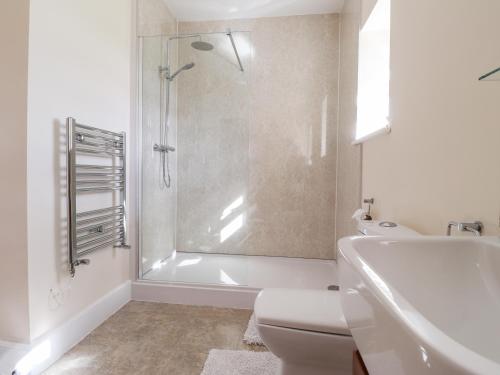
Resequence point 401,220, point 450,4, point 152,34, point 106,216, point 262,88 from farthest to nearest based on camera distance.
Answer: point 262,88
point 152,34
point 106,216
point 401,220
point 450,4

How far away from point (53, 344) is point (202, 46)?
2.34 m

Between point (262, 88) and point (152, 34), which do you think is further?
point (262, 88)

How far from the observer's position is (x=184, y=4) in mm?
2797

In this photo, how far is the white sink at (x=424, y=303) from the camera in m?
0.28

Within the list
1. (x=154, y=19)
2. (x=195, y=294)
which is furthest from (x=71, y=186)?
(x=154, y=19)

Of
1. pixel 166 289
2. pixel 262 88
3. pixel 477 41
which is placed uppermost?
pixel 262 88

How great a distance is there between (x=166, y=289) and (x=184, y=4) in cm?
256

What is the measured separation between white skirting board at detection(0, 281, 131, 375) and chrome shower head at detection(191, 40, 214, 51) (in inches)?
80.8

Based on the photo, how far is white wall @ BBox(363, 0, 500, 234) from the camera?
0.82 m

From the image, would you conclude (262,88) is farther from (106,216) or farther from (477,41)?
(477,41)

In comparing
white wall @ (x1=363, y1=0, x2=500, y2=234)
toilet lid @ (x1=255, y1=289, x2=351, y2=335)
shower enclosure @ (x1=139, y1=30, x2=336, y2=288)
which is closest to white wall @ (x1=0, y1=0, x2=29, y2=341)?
shower enclosure @ (x1=139, y1=30, x2=336, y2=288)

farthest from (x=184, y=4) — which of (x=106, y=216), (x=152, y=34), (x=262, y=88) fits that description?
(x=106, y=216)

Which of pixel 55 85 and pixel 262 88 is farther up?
pixel 262 88

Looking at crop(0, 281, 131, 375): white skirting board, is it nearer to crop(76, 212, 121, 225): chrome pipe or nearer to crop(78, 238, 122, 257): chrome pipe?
crop(78, 238, 122, 257): chrome pipe
